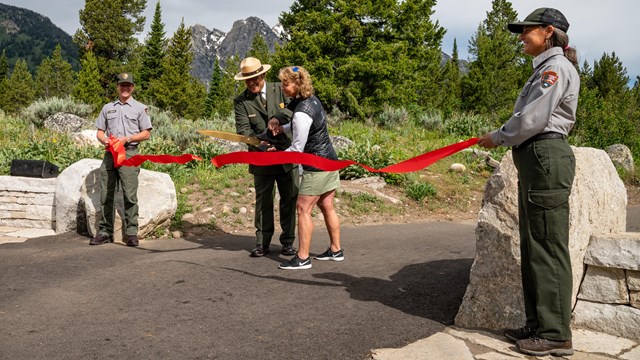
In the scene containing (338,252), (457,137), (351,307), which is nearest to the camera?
(351,307)

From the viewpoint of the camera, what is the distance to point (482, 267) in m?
4.08

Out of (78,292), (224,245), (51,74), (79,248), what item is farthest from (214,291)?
(51,74)

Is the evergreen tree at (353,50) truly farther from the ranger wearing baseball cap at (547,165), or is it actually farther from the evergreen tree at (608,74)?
the ranger wearing baseball cap at (547,165)

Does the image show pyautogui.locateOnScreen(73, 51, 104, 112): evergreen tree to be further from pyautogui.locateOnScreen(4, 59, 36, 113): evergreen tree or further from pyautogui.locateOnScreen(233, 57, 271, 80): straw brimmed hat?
pyautogui.locateOnScreen(233, 57, 271, 80): straw brimmed hat

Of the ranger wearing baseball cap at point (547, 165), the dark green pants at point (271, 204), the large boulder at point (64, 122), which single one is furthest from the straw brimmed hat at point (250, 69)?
the large boulder at point (64, 122)

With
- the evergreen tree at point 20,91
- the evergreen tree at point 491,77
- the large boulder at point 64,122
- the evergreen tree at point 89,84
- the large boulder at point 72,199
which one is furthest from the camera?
the evergreen tree at point 20,91

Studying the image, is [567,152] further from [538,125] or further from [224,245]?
[224,245]

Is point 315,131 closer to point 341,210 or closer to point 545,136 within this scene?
point 545,136

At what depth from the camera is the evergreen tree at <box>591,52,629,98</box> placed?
1399 inches

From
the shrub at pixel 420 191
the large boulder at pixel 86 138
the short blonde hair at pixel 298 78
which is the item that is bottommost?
the shrub at pixel 420 191

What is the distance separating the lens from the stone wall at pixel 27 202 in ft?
27.1

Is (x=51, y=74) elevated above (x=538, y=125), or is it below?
above

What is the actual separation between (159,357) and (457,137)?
1423 centimetres

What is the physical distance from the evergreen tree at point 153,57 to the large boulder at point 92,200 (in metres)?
42.5
